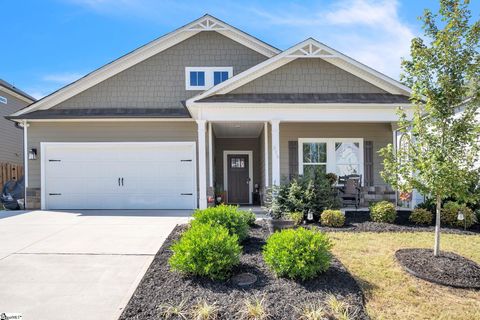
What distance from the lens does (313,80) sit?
32.4 feet

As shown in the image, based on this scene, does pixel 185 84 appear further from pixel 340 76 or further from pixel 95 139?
pixel 340 76

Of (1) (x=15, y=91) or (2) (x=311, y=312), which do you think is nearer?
(2) (x=311, y=312)

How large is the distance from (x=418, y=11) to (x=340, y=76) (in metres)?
5.05

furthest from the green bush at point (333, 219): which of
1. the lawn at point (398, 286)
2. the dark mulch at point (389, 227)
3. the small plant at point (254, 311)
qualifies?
the small plant at point (254, 311)

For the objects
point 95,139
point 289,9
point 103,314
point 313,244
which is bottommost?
point 103,314

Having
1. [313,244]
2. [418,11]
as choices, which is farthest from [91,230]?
[418,11]

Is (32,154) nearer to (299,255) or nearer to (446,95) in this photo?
(299,255)

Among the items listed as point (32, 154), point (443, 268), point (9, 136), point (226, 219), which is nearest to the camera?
point (443, 268)

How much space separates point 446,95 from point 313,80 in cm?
549

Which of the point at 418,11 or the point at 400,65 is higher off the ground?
the point at 418,11

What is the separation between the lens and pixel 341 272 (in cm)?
435

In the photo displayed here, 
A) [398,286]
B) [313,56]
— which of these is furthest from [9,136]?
[398,286]

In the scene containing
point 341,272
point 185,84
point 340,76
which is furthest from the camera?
point 185,84

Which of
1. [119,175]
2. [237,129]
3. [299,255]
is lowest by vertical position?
[299,255]
